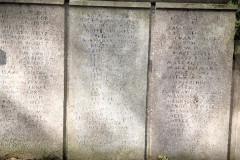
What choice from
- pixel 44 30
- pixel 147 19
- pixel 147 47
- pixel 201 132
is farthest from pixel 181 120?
pixel 44 30

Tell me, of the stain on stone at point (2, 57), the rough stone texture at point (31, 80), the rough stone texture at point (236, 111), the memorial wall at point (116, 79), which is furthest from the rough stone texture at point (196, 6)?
the stain on stone at point (2, 57)

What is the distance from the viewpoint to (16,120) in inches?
209

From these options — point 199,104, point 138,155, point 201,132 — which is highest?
point 199,104

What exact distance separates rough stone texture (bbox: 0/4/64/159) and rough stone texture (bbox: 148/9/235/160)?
1267 mm

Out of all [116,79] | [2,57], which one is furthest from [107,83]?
[2,57]

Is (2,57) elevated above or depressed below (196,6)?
below

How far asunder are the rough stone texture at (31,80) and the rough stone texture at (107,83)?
188 millimetres

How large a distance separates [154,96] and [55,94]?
131 centimetres

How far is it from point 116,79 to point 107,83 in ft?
0.43

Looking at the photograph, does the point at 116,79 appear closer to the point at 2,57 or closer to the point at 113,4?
the point at 113,4

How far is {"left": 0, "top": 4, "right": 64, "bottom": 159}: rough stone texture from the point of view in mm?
5196

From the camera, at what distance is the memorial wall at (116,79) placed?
5.21 meters

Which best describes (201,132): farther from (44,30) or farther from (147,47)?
(44,30)

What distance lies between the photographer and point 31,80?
5.27 m
